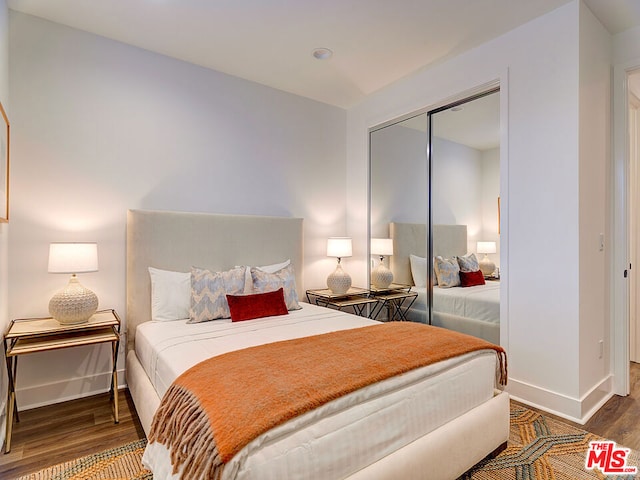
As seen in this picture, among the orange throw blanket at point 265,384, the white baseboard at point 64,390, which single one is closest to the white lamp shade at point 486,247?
the orange throw blanket at point 265,384

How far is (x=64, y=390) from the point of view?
2688 mm

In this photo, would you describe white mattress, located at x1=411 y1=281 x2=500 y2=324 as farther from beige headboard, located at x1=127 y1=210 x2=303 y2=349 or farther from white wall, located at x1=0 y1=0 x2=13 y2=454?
white wall, located at x1=0 y1=0 x2=13 y2=454

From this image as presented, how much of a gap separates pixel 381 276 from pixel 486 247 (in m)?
1.21

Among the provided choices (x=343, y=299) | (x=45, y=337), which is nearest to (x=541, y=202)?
(x=343, y=299)

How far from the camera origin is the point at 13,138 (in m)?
2.54

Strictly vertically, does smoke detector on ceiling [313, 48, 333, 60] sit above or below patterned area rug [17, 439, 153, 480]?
above

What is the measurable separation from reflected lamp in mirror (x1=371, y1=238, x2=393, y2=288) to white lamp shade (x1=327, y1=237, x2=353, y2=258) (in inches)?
13.0

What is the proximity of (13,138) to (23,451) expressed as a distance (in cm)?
205

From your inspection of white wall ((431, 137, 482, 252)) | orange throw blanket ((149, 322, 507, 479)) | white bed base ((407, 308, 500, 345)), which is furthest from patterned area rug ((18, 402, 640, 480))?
white wall ((431, 137, 482, 252))

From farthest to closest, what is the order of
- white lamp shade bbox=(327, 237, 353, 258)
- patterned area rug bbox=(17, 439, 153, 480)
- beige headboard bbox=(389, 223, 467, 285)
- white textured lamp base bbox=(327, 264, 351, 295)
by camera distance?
white lamp shade bbox=(327, 237, 353, 258) → white textured lamp base bbox=(327, 264, 351, 295) → beige headboard bbox=(389, 223, 467, 285) → patterned area rug bbox=(17, 439, 153, 480)

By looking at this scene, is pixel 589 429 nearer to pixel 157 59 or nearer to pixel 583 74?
pixel 583 74

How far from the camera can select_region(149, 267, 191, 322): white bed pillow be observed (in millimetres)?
2803

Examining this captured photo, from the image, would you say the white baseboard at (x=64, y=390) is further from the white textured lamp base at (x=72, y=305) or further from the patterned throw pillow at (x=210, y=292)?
the patterned throw pillow at (x=210, y=292)

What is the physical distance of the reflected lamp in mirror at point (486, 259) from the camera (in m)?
2.95
